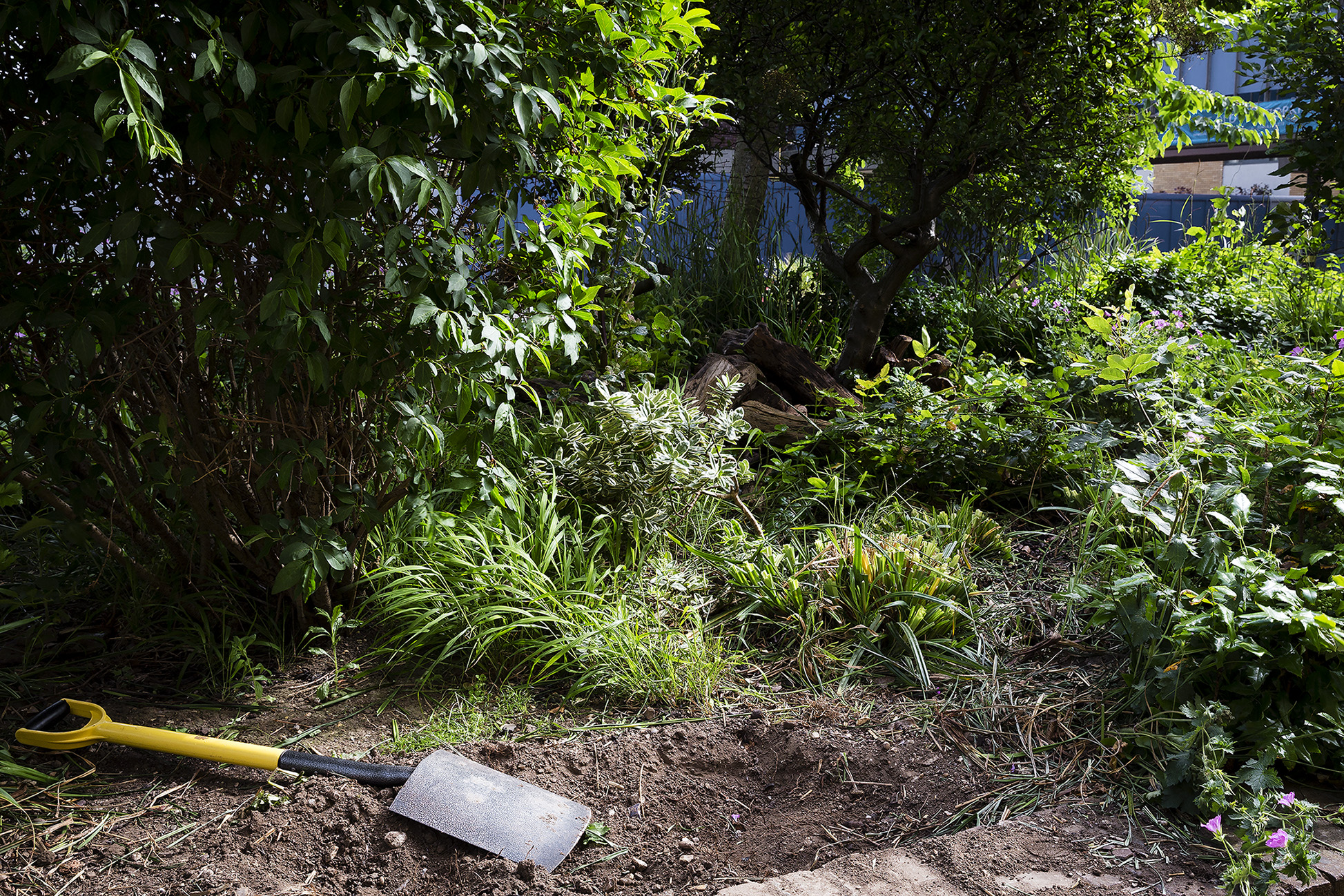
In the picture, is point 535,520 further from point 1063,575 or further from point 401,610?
point 1063,575

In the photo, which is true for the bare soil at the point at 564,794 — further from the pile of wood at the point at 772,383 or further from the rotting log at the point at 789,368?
the rotting log at the point at 789,368

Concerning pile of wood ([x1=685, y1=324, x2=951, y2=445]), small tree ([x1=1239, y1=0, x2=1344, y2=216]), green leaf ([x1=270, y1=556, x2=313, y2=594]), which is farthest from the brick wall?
green leaf ([x1=270, y1=556, x2=313, y2=594])

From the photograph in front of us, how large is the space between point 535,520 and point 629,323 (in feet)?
3.97

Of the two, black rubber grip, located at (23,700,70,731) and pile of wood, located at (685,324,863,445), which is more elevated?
pile of wood, located at (685,324,863,445)

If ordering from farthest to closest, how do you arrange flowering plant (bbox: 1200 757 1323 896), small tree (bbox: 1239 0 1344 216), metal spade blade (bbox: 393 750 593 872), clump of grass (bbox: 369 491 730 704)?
small tree (bbox: 1239 0 1344 216) → clump of grass (bbox: 369 491 730 704) → metal spade blade (bbox: 393 750 593 872) → flowering plant (bbox: 1200 757 1323 896)

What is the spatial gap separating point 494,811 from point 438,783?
0.50 feet

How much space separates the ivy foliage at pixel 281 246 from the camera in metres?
1.88

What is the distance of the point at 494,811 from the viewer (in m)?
1.99

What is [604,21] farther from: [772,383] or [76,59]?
[772,383]

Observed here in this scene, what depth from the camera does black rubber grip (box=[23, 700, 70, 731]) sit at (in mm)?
2238

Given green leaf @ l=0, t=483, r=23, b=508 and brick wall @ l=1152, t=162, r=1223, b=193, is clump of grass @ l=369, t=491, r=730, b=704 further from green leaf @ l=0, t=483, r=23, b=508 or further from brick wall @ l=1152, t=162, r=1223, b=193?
brick wall @ l=1152, t=162, r=1223, b=193

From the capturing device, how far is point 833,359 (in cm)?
529

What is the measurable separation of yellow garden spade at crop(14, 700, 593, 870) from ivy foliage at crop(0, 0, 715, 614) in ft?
1.45

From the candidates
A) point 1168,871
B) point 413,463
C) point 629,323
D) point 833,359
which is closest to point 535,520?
point 413,463
